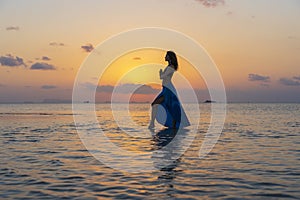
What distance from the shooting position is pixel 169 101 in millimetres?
20172

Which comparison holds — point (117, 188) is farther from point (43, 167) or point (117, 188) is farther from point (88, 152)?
point (88, 152)

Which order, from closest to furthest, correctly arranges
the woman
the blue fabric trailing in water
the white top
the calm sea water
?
the calm sea water
the white top
the woman
the blue fabric trailing in water

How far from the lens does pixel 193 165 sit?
974 cm

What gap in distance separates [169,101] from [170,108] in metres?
0.39

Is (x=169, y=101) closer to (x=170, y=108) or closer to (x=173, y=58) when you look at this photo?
(x=170, y=108)

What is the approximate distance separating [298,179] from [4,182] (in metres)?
6.34

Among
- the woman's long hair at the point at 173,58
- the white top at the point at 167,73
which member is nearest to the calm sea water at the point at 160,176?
the white top at the point at 167,73

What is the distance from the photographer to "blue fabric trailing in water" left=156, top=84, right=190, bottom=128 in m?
20.1

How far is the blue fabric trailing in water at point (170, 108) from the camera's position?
66.1 feet

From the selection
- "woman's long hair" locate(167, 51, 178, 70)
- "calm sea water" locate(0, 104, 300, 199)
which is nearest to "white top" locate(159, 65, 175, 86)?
"woman's long hair" locate(167, 51, 178, 70)

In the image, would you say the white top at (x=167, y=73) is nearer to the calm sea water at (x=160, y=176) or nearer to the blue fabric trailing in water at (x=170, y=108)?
the blue fabric trailing in water at (x=170, y=108)

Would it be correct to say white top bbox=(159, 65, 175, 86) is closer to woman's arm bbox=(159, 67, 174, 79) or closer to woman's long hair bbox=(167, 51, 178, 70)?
woman's arm bbox=(159, 67, 174, 79)

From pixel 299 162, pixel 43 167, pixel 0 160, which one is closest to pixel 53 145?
pixel 0 160

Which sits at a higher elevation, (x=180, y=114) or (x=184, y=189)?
(x=180, y=114)
